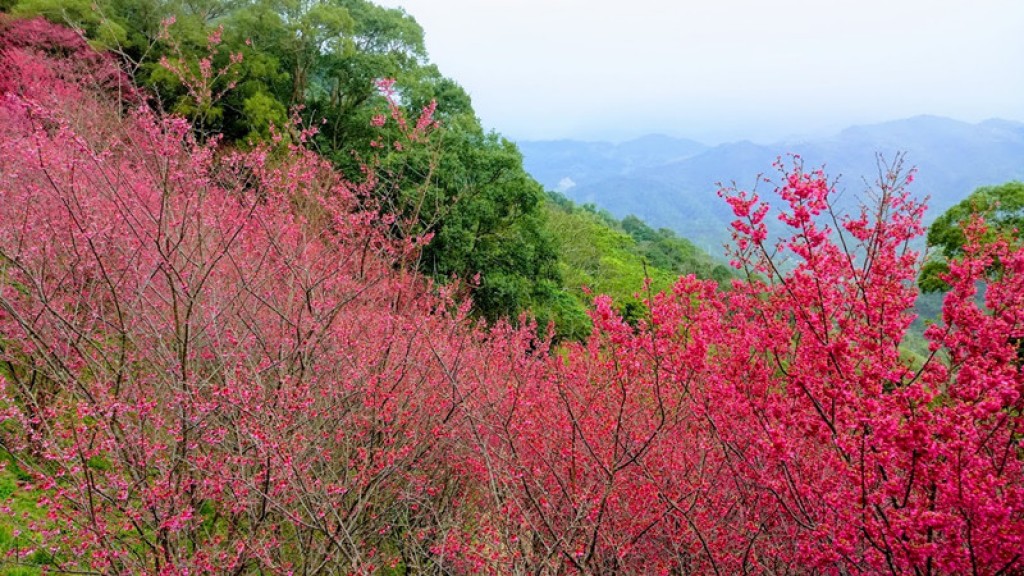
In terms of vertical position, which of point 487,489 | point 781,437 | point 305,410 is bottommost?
point 487,489

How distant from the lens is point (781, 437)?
3.08 metres

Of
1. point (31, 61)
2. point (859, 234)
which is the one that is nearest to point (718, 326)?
point (859, 234)

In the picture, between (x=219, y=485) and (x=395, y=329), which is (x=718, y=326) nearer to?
(x=395, y=329)

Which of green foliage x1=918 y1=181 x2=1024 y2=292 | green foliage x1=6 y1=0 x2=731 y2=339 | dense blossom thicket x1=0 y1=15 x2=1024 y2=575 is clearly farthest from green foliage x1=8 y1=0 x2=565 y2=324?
green foliage x1=918 y1=181 x2=1024 y2=292

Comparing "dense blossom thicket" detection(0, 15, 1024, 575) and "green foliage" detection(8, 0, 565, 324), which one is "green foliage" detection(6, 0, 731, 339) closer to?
"green foliage" detection(8, 0, 565, 324)

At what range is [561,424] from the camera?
5727mm

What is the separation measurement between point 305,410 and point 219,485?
2.22ft

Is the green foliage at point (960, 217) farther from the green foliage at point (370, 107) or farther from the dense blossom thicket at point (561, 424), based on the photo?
the dense blossom thicket at point (561, 424)

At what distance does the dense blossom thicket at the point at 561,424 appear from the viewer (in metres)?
2.83

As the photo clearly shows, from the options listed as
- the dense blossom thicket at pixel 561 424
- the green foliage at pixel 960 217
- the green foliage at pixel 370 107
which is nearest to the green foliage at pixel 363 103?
the green foliage at pixel 370 107

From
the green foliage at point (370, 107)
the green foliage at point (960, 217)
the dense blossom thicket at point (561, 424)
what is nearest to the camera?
the dense blossom thicket at point (561, 424)

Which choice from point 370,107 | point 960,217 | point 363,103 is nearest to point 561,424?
point 960,217

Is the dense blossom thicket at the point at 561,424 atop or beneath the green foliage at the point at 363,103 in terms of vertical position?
beneath

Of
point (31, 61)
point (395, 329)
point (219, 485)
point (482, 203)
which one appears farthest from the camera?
point (482, 203)
